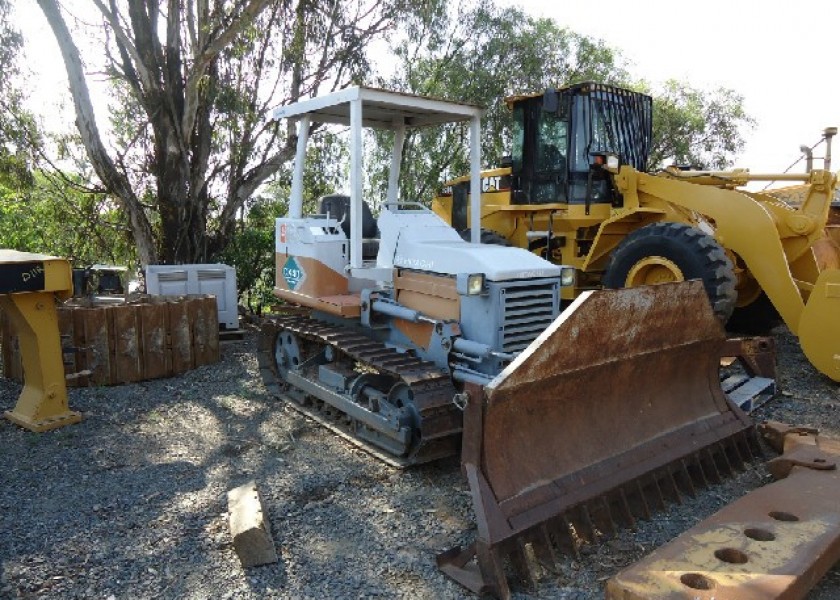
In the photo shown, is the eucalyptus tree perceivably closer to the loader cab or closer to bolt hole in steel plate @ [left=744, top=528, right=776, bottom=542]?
the loader cab

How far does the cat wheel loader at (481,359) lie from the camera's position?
3621 millimetres

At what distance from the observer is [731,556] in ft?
10.1

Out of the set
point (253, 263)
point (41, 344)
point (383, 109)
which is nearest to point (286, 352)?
point (41, 344)

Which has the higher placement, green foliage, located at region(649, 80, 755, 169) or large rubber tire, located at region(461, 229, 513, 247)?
green foliage, located at region(649, 80, 755, 169)

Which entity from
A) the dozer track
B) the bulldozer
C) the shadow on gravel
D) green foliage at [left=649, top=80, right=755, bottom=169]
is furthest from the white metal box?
green foliage at [left=649, top=80, right=755, bottom=169]

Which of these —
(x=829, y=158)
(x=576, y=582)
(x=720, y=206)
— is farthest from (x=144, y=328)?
(x=829, y=158)

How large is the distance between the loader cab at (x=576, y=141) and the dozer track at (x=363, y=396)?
439 cm

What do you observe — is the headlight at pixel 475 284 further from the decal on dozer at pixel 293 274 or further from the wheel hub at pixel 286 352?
the wheel hub at pixel 286 352

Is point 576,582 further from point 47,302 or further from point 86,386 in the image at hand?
point 86,386

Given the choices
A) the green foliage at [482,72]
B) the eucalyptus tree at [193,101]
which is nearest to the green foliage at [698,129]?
the green foliage at [482,72]

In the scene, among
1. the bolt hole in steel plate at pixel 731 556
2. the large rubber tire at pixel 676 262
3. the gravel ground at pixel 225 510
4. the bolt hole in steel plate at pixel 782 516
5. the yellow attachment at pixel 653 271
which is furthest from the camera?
the yellow attachment at pixel 653 271

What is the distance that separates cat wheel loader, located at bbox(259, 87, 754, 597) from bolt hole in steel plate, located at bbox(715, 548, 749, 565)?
0.73 metres

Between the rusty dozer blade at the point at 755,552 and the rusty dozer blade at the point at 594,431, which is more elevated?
the rusty dozer blade at the point at 594,431

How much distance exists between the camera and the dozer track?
14.6ft
